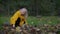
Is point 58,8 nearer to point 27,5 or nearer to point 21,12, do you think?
point 27,5

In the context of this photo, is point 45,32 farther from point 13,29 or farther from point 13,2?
point 13,2

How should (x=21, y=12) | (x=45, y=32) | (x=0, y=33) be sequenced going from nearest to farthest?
(x=0, y=33), (x=45, y=32), (x=21, y=12)

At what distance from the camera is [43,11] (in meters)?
25.3

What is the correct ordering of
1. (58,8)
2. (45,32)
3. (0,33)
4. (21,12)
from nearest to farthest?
(0,33) → (45,32) → (21,12) → (58,8)

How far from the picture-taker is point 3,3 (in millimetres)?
25766

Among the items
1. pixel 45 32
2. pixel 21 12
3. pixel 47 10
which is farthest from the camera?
pixel 47 10

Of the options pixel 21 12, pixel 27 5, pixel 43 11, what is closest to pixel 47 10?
pixel 43 11

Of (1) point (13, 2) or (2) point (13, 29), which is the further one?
(1) point (13, 2)

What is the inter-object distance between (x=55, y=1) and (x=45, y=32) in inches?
922

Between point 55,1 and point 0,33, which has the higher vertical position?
point 0,33

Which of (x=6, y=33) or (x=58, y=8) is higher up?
(x=6, y=33)

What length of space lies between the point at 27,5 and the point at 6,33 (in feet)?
74.3

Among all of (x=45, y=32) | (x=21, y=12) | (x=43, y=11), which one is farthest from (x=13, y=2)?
(x=45, y=32)

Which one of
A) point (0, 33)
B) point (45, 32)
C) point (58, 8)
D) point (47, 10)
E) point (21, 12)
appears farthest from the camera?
point (58, 8)
